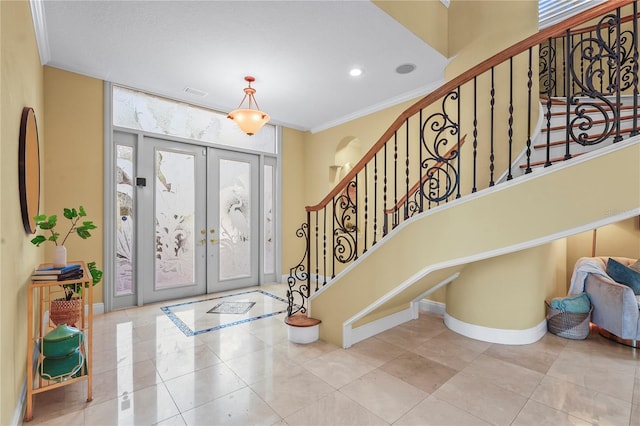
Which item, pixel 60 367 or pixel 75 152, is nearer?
pixel 60 367

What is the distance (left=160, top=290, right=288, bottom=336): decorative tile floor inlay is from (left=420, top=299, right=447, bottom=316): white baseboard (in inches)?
78.7

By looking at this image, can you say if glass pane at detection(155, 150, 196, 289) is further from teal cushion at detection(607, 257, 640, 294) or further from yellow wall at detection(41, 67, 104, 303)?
teal cushion at detection(607, 257, 640, 294)

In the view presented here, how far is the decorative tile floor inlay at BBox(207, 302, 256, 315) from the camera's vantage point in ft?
14.0

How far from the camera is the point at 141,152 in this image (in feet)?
14.8

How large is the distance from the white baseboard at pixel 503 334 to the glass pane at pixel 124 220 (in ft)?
14.9

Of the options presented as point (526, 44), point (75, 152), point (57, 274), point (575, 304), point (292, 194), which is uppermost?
point (526, 44)

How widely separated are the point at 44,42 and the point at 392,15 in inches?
146

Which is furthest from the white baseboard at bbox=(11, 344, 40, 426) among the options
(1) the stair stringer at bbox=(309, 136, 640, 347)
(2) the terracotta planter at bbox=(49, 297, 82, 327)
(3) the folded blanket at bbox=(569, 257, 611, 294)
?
(3) the folded blanket at bbox=(569, 257, 611, 294)

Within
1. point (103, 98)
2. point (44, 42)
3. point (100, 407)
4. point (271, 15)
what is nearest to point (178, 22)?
point (271, 15)

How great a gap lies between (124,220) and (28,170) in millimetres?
2279

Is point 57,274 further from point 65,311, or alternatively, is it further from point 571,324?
point 571,324

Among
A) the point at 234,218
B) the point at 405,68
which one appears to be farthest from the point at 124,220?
the point at 405,68

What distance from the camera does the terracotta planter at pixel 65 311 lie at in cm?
251

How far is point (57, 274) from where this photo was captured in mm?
2195
